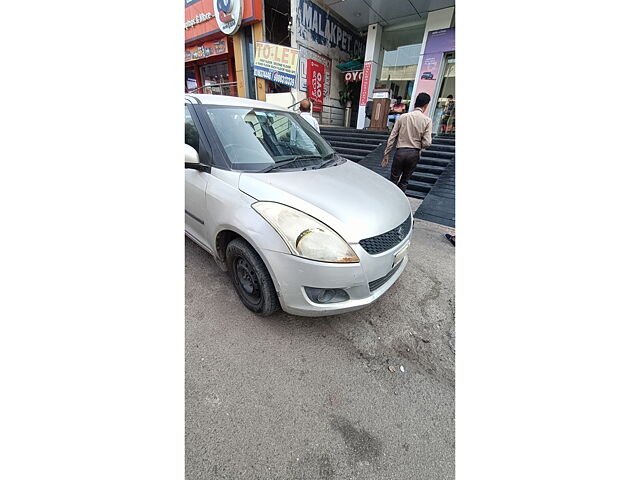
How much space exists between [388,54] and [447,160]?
6881mm

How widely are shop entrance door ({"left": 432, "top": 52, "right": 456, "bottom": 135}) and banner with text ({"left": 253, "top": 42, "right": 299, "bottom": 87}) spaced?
17.3 feet

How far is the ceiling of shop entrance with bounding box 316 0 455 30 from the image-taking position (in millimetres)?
7820

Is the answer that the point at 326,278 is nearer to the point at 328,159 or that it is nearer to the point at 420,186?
the point at 328,159

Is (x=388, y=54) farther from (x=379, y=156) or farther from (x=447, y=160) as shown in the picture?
(x=447, y=160)

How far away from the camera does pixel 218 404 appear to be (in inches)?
58.9

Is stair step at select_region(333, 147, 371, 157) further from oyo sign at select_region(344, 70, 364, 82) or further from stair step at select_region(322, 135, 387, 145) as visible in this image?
oyo sign at select_region(344, 70, 364, 82)

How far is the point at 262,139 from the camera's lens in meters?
2.37

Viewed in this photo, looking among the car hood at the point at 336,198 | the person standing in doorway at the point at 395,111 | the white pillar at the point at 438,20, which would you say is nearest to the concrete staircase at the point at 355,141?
the person standing in doorway at the point at 395,111

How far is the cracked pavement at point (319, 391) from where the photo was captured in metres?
1.29

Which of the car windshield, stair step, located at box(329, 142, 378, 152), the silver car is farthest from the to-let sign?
the silver car

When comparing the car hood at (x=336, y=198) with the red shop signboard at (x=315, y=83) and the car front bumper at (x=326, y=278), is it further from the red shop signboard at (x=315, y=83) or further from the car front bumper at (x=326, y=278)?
the red shop signboard at (x=315, y=83)

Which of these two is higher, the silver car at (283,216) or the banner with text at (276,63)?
the banner with text at (276,63)

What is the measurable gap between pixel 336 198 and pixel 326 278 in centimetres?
62

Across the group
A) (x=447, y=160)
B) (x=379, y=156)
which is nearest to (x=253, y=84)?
(x=379, y=156)
